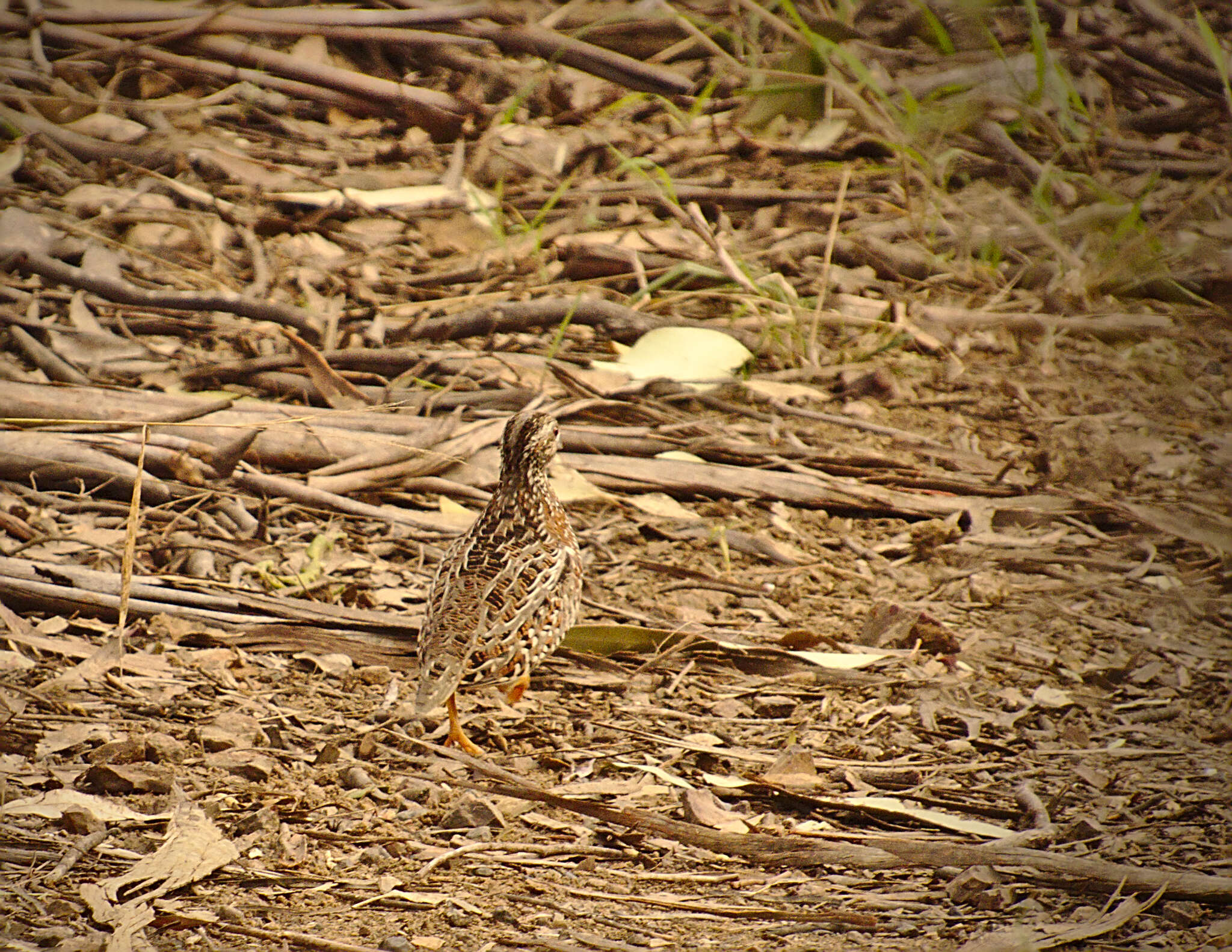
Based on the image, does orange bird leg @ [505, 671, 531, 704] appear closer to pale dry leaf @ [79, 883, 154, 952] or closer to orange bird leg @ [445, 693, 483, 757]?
orange bird leg @ [445, 693, 483, 757]

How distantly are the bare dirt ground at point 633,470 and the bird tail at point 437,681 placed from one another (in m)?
0.18

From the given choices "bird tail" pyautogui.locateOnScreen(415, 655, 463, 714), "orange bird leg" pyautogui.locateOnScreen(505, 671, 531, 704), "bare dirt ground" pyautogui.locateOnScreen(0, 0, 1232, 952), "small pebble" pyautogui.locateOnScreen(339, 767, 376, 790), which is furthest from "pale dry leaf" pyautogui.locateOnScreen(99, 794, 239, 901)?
"orange bird leg" pyautogui.locateOnScreen(505, 671, 531, 704)

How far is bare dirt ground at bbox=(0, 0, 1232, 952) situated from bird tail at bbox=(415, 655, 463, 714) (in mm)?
184

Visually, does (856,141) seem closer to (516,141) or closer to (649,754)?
(516,141)

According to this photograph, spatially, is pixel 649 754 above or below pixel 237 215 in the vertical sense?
below

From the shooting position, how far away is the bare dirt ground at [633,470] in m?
2.88

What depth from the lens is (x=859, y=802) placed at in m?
3.14

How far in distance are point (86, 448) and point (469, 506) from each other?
1.34 meters

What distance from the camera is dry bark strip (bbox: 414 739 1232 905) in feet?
9.02

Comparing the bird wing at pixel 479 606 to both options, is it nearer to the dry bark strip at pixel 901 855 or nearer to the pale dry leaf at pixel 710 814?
the dry bark strip at pixel 901 855

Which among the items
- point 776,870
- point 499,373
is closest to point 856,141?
point 499,373

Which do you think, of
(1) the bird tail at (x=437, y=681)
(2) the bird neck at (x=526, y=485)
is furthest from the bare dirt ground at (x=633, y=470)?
(2) the bird neck at (x=526, y=485)

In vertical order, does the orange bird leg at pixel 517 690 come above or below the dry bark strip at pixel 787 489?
below

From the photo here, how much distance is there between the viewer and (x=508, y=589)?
350 cm
